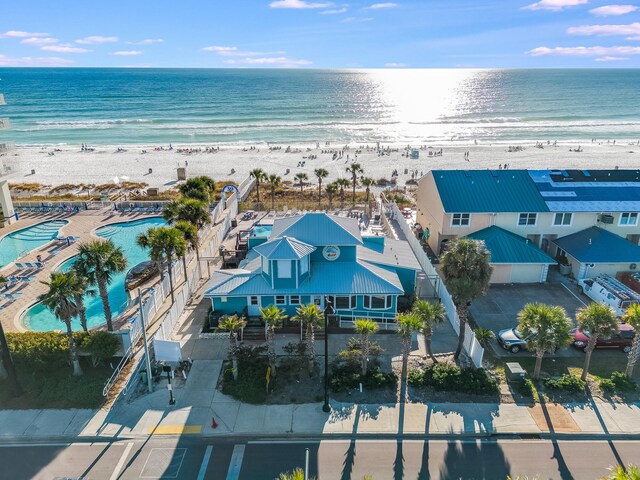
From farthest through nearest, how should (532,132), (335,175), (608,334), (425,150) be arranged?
(532,132) < (425,150) < (335,175) < (608,334)

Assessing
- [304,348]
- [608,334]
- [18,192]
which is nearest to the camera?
[608,334]

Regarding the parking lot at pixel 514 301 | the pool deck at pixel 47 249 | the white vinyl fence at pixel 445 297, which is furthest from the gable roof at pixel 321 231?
the pool deck at pixel 47 249

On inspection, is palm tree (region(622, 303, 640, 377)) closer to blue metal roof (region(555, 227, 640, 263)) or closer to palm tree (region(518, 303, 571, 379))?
palm tree (region(518, 303, 571, 379))

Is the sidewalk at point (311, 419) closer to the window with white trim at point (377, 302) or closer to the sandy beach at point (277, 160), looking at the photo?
the window with white trim at point (377, 302)

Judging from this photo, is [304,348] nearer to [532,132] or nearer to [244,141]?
[244,141]

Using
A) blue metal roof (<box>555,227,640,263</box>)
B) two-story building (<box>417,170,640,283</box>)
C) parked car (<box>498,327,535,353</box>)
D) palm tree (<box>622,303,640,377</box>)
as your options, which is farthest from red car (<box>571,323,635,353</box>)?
blue metal roof (<box>555,227,640,263</box>)

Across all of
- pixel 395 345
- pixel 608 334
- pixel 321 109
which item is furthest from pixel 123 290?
pixel 321 109

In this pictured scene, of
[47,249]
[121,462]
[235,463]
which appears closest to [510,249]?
[235,463]
